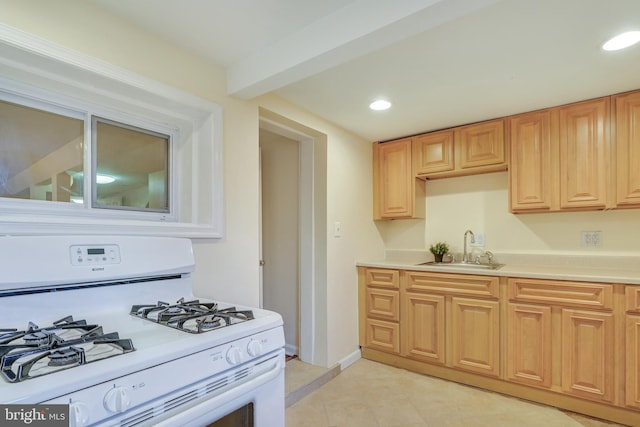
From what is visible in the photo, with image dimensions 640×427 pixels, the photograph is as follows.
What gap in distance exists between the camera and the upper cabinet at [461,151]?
2617 millimetres

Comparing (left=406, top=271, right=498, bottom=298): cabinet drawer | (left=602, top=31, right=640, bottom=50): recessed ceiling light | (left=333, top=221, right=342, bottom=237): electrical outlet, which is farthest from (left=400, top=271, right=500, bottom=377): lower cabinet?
(left=602, top=31, right=640, bottom=50): recessed ceiling light

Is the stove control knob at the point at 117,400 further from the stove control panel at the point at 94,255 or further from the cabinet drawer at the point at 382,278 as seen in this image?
the cabinet drawer at the point at 382,278

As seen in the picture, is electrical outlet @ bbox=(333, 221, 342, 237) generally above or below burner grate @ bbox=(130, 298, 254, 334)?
above

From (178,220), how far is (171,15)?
3.18 ft

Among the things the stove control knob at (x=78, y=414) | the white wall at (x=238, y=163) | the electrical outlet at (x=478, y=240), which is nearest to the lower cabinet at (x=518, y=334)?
the white wall at (x=238, y=163)

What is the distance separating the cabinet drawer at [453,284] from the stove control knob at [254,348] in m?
1.86

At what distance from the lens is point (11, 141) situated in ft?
4.25

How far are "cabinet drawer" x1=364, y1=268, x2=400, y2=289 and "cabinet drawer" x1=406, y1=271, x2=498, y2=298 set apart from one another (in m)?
0.11

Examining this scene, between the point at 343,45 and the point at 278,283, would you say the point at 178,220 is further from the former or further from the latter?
the point at 278,283

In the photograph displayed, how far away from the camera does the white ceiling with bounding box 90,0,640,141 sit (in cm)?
135

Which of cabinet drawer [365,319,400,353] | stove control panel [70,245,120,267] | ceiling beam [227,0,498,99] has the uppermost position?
ceiling beam [227,0,498,99]

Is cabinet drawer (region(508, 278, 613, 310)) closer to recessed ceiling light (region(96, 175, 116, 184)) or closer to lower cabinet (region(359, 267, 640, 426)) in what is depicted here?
lower cabinet (region(359, 267, 640, 426))

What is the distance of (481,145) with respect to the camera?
2.69m

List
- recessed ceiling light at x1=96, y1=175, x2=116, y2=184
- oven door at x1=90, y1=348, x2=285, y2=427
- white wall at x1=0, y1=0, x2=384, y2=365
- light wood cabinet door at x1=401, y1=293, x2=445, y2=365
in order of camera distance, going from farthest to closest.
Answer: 1. light wood cabinet door at x1=401, y1=293, x2=445, y2=365
2. recessed ceiling light at x1=96, y1=175, x2=116, y2=184
3. white wall at x1=0, y1=0, x2=384, y2=365
4. oven door at x1=90, y1=348, x2=285, y2=427
